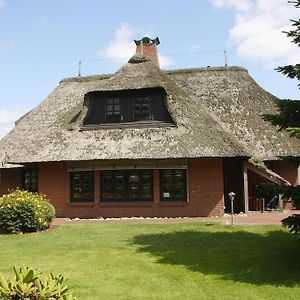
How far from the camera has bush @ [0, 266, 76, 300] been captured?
15.1ft

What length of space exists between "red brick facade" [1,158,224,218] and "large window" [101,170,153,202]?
0.94 feet

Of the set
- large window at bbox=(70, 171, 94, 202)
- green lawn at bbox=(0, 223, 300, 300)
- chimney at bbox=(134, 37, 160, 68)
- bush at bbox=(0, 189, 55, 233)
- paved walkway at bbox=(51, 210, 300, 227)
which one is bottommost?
green lawn at bbox=(0, 223, 300, 300)

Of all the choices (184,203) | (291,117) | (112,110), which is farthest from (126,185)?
(291,117)

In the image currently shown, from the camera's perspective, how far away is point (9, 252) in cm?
1310

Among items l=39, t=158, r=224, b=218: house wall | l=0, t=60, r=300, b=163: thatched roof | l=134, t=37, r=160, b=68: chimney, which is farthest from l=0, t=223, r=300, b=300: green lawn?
l=134, t=37, r=160, b=68: chimney

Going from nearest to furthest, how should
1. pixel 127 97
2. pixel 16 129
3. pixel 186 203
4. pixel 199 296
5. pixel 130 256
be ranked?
pixel 199 296 → pixel 130 256 → pixel 186 203 → pixel 127 97 → pixel 16 129

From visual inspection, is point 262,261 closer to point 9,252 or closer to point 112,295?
point 112,295

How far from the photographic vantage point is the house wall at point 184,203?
71.1 ft

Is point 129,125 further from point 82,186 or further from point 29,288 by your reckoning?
point 29,288

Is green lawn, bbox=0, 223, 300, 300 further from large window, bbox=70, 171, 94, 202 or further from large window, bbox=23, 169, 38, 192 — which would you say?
large window, bbox=23, 169, 38, 192

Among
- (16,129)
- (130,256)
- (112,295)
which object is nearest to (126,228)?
(130,256)

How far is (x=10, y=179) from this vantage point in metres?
26.3

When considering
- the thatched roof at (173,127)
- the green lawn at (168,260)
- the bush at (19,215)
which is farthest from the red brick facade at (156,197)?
the bush at (19,215)

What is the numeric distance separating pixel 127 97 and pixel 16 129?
26.1 ft
